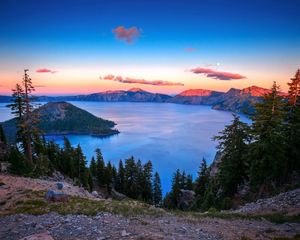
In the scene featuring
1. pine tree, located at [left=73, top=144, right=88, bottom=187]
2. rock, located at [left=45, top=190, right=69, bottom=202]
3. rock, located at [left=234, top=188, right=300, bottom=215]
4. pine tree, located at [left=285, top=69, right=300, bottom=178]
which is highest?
pine tree, located at [left=285, top=69, right=300, bottom=178]

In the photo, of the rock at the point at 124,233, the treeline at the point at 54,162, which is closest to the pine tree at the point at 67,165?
the treeline at the point at 54,162

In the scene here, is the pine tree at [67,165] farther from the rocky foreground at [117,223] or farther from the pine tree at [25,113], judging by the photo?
the rocky foreground at [117,223]

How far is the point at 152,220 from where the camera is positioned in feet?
38.3

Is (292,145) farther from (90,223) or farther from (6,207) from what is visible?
(6,207)

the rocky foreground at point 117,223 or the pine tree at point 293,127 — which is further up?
the pine tree at point 293,127

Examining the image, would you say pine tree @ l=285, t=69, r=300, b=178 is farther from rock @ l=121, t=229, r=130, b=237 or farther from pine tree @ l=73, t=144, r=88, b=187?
pine tree @ l=73, t=144, r=88, b=187

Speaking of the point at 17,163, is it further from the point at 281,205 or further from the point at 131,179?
the point at 131,179

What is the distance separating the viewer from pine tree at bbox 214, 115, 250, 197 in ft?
77.6

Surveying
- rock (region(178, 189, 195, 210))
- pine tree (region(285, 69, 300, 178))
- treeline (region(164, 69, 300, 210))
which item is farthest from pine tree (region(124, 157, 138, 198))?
pine tree (region(285, 69, 300, 178))

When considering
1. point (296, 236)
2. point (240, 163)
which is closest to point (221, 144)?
point (240, 163)

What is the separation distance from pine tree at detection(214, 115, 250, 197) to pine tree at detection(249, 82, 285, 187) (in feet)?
9.22

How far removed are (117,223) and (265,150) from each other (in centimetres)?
1605

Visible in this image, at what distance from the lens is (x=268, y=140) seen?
64.8ft

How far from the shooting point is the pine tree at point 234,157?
23.6 meters
